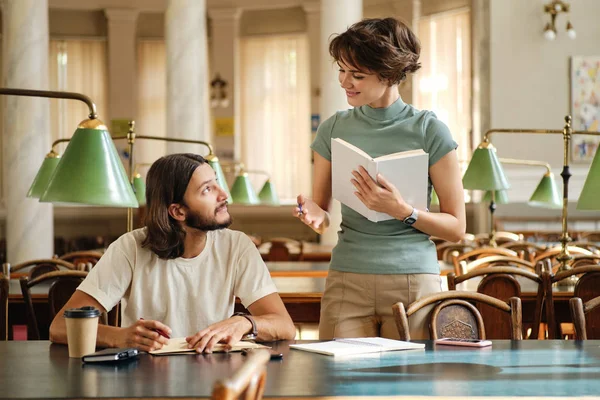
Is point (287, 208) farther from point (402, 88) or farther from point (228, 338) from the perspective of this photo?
point (228, 338)

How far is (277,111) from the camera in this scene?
14102mm

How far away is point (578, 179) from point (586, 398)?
985cm

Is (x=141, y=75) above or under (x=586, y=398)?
above

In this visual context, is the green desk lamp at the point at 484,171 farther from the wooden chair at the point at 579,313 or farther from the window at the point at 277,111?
the window at the point at 277,111

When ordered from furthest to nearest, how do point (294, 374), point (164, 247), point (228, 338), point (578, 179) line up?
1. point (578, 179)
2. point (164, 247)
3. point (228, 338)
4. point (294, 374)

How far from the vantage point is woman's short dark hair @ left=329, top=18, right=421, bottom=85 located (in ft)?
7.92

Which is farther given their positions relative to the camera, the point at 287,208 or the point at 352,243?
the point at 287,208

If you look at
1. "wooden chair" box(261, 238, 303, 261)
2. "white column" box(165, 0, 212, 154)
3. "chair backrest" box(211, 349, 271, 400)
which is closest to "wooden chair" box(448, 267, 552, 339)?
"chair backrest" box(211, 349, 271, 400)

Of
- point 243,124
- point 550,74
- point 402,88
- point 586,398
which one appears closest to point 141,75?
point 243,124

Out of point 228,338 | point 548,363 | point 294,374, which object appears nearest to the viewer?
point 294,374

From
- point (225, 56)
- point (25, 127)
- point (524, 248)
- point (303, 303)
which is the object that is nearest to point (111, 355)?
point (303, 303)

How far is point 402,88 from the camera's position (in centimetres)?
1305

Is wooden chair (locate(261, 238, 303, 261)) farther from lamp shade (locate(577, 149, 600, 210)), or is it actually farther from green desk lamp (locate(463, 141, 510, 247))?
lamp shade (locate(577, 149, 600, 210))

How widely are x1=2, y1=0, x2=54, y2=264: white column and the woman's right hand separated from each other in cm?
673
